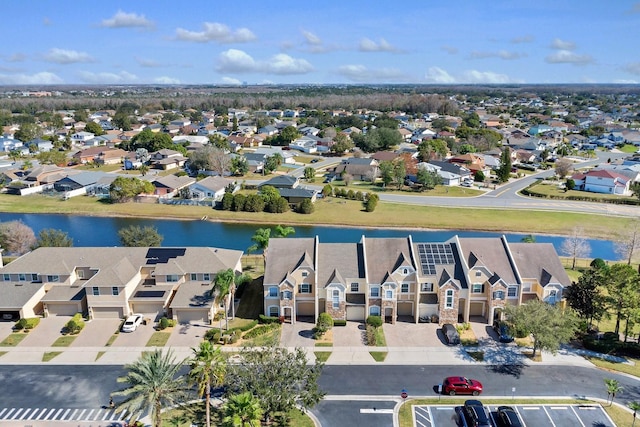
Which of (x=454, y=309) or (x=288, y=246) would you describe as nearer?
(x=454, y=309)

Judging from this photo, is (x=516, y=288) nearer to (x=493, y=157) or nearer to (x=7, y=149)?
(x=493, y=157)

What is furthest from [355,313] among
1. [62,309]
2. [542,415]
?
[62,309]

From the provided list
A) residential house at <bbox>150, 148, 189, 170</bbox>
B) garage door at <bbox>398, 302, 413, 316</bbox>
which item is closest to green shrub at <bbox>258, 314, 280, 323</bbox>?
garage door at <bbox>398, 302, 413, 316</bbox>

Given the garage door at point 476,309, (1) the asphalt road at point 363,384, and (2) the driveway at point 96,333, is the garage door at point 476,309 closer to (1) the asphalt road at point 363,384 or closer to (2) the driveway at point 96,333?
(1) the asphalt road at point 363,384

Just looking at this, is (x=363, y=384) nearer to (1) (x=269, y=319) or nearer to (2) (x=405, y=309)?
(2) (x=405, y=309)

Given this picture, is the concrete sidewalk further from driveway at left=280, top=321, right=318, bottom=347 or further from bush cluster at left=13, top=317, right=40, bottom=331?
bush cluster at left=13, top=317, right=40, bottom=331

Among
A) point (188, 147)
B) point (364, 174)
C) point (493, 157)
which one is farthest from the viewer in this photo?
point (188, 147)

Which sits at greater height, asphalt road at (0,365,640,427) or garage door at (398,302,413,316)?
garage door at (398,302,413,316)

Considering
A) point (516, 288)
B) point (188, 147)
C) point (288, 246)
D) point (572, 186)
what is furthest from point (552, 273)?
point (188, 147)
